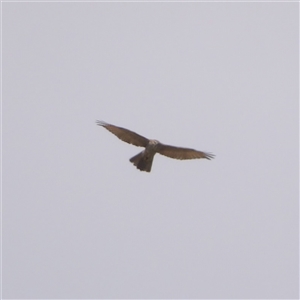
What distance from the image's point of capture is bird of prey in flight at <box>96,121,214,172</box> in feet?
130

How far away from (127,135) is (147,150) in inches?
30.8

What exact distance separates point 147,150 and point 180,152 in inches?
42.4

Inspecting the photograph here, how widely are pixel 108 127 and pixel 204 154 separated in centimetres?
286

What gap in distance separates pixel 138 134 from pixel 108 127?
898 mm

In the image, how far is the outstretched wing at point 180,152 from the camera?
3984 centimetres

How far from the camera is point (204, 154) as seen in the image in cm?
3981

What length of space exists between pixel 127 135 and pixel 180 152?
5.29ft

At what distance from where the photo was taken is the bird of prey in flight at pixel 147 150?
39.5m

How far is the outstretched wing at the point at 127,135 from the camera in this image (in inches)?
1567

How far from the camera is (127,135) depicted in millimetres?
39969

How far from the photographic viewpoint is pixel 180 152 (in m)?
40.2

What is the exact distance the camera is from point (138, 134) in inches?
1564

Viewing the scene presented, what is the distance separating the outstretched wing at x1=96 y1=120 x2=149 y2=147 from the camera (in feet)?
131

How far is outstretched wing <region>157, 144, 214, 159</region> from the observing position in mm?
39844
